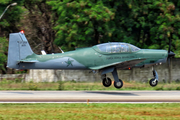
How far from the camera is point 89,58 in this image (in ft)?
61.8

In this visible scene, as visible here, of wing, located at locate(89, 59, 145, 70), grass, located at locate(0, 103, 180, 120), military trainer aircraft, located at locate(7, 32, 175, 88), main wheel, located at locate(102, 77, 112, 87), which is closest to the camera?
grass, located at locate(0, 103, 180, 120)

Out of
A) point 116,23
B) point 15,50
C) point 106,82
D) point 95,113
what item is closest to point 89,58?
point 106,82

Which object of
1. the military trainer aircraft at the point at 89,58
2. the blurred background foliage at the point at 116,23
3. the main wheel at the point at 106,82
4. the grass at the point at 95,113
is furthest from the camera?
the blurred background foliage at the point at 116,23

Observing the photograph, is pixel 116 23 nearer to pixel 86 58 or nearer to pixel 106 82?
pixel 106 82

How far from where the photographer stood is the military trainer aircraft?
1830 cm

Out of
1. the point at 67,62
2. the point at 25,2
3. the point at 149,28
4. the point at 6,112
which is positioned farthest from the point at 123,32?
the point at 6,112

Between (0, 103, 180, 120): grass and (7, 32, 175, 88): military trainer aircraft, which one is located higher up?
(7, 32, 175, 88): military trainer aircraft

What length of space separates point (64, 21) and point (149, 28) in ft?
28.0

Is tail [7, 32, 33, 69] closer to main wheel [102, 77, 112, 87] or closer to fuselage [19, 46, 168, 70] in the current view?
fuselage [19, 46, 168, 70]

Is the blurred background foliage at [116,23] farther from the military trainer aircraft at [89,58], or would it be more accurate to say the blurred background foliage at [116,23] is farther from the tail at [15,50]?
the tail at [15,50]

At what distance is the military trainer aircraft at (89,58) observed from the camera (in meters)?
18.3

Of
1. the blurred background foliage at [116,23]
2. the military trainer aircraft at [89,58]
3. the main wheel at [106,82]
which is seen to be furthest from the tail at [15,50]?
the blurred background foliage at [116,23]

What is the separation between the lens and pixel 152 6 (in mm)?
27250

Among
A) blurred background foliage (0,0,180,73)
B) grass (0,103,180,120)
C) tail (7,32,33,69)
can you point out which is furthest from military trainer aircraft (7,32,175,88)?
blurred background foliage (0,0,180,73)
